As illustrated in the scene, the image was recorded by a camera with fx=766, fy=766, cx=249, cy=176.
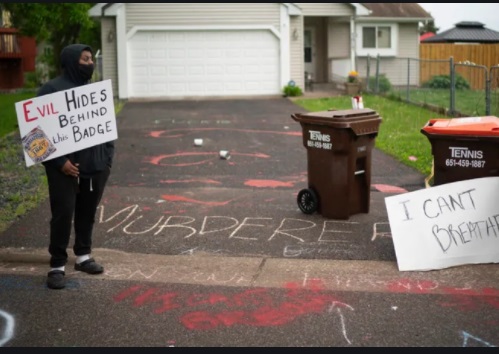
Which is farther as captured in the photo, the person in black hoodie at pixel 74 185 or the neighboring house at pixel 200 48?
the neighboring house at pixel 200 48

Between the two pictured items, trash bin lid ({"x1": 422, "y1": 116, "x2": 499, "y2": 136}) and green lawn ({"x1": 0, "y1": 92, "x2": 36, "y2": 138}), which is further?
green lawn ({"x1": 0, "y1": 92, "x2": 36, "y2": 138})

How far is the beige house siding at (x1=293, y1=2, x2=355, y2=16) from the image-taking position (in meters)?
27.0

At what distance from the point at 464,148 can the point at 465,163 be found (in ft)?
0.45

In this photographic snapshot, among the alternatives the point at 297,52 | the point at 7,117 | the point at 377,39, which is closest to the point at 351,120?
the point at 7,117

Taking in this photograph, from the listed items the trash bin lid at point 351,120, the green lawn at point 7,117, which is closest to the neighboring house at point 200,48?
the green lawn at point 7,117

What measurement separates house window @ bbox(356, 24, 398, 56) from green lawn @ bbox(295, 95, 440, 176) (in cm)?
713

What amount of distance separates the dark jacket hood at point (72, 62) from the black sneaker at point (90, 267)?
4.86ft

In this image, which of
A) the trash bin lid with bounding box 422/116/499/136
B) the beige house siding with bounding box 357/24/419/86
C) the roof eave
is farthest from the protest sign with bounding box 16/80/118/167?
the roof eave

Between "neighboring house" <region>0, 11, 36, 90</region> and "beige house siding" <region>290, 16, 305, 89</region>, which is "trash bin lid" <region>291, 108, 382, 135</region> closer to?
"beige house siding" <region>290, 16, 305, 89</region>

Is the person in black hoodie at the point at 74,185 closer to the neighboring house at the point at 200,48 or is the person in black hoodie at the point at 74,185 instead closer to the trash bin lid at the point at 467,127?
the trash bin lid at the point at 467,127

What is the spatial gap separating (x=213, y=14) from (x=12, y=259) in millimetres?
19311

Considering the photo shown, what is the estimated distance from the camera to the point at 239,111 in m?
21.0

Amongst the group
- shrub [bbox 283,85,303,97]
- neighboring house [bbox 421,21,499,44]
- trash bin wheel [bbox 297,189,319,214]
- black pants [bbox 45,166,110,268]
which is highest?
neighboring house [bbox 421,21,499,44]

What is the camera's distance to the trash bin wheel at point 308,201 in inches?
333
